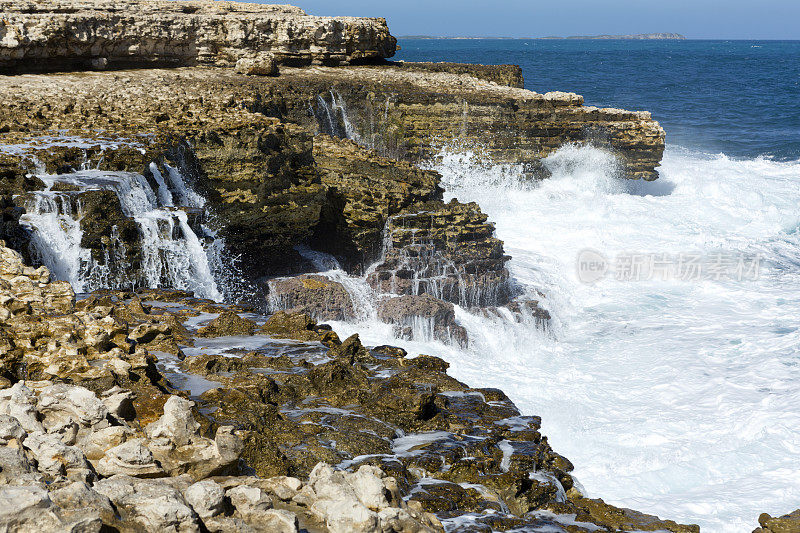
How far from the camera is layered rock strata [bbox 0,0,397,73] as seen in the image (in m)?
20.9

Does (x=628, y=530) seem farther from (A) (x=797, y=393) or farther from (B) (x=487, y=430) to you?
(A) (x=797, y=393)

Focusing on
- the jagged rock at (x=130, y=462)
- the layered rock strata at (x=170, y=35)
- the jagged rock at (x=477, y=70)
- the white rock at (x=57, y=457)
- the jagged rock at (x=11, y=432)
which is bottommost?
the jagged rock at (x=130, y=462)

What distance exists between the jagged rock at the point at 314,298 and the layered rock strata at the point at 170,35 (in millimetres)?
10796

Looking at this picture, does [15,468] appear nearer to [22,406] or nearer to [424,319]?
[22,406]

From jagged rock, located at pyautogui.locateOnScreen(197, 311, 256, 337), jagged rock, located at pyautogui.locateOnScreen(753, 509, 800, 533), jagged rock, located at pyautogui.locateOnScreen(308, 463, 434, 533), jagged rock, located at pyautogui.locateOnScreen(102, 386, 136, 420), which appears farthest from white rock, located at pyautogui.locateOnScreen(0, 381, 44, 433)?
jagged rock, located at pyautogui.locateOnScreen(753, 509, 800, 533)

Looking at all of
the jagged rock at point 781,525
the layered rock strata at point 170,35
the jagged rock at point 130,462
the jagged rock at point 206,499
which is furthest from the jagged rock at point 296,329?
the layered rock strata at point 170,35

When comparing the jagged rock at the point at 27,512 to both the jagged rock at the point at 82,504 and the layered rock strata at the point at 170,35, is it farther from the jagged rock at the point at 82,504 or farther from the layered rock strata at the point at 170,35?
the layered rock strata at the point at 170,35

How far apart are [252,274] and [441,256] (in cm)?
352

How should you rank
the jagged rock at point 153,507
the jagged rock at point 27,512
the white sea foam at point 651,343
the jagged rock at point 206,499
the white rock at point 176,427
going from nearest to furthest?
the jagged rock at point 27,512 < the jagged rock at point 153,507 < the jagged rock at point 206,499 < the white rock at point 176,427 < the white sea foam at point 651,343

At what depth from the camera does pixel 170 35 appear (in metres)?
23.5

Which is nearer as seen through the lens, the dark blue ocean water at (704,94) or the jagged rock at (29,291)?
the jagged rock at (29,291)

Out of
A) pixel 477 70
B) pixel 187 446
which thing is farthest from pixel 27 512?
pixel 477 70

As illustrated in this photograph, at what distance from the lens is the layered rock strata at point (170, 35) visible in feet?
68.5

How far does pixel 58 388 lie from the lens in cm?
605
